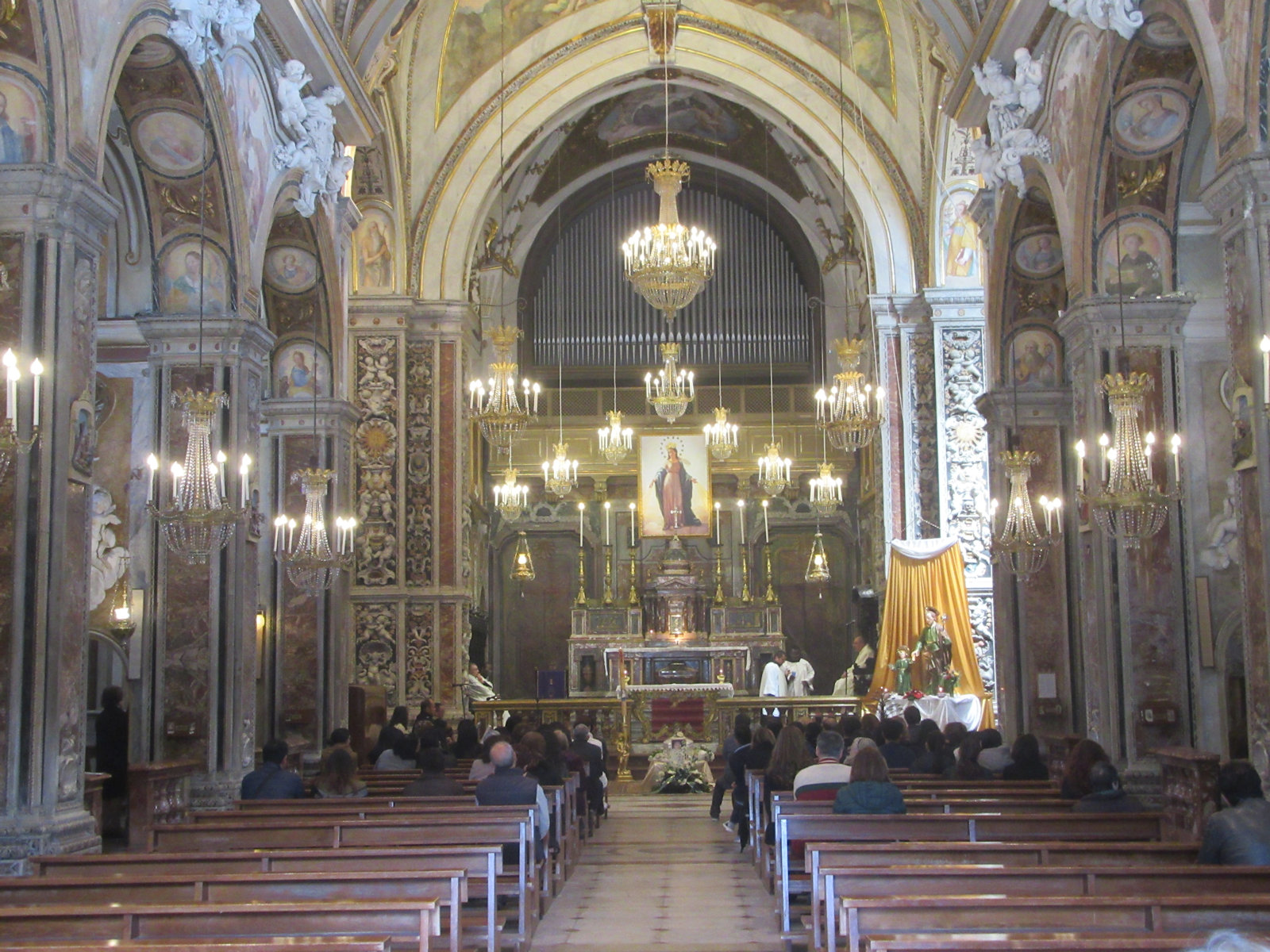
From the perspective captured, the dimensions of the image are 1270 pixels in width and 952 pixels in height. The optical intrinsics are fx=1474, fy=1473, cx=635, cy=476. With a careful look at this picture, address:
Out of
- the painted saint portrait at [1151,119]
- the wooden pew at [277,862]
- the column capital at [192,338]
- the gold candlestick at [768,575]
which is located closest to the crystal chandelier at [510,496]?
the gold candlestick at [768,575]

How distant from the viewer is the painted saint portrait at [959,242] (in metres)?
20.8

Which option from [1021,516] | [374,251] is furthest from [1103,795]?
[374,251]

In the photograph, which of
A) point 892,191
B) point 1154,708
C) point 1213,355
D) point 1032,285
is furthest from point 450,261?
point 1154,708

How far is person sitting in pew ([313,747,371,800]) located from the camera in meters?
10.3

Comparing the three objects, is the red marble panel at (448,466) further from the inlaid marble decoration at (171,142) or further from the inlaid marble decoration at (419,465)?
the inlaid marble decoration at (171,142)

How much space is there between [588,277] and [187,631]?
55.0ft

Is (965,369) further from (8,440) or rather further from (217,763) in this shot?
(8,440)

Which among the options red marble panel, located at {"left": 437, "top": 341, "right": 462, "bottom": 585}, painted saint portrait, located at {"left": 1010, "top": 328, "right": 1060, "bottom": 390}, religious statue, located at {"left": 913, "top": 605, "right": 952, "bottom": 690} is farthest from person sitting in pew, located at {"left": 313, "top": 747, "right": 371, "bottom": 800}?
red marble panel, located at {"left": 437, "top": 341, "right": 462, "bottom": 585}

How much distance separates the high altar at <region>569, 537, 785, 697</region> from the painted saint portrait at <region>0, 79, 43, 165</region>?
16238 mm

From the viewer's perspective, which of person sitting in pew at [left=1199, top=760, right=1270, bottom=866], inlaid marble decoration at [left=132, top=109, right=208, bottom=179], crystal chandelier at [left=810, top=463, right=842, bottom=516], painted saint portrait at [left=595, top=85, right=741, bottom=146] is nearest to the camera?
person sitting in pew at [left=1199, top=760, right=1270, bottom=866]

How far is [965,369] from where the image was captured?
68.9 feet

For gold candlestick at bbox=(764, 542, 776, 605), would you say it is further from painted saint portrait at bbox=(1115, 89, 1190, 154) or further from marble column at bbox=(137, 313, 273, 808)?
painted saint portrait at bbox=(1115, 89, 1190, 154)

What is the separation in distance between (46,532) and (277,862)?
2811mm

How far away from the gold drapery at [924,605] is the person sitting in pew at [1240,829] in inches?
466
